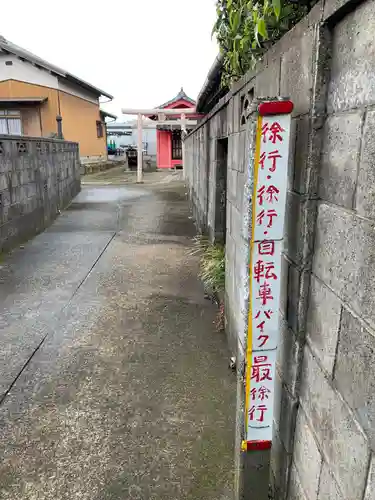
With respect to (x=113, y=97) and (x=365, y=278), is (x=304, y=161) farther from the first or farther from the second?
(x=113, y=97)

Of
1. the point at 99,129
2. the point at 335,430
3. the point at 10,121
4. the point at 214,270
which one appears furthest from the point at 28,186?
the point at 99,129

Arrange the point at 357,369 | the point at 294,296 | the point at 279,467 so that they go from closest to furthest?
the point at 357,369 → the point at 294,296 → the point at 279,467

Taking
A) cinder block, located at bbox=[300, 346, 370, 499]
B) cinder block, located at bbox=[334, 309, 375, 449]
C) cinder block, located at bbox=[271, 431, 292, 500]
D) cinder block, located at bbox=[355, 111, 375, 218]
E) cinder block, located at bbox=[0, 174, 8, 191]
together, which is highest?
cinder block, located at bbox=[355, 111, 375, 218]

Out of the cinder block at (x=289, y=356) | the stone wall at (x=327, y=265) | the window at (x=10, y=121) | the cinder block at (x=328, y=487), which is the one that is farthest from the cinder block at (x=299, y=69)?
the window at (x=10, y=121)

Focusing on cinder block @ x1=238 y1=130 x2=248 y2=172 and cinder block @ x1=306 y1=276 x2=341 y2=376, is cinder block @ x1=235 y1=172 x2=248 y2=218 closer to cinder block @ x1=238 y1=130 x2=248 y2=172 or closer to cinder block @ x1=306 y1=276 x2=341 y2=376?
cinder block @ x1=238 y1=130 x2=248 y2=172

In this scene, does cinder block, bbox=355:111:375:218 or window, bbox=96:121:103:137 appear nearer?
cinder block, bbox=355:111:375:218

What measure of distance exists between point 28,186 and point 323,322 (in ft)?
26.3

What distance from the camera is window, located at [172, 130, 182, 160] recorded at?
26.7 meters

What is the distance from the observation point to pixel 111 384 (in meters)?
3.40

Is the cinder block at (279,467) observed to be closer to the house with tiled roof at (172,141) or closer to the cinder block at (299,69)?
the cinder block at (299,69)

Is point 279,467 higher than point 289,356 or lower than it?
lower

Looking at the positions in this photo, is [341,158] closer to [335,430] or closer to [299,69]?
[299,69]

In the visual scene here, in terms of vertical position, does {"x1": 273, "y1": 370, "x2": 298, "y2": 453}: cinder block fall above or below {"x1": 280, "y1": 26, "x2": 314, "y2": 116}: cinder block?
below

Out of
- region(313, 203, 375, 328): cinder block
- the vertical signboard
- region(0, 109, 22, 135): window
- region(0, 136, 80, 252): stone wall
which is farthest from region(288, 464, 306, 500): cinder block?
region(0, 109, 22, 135): window
